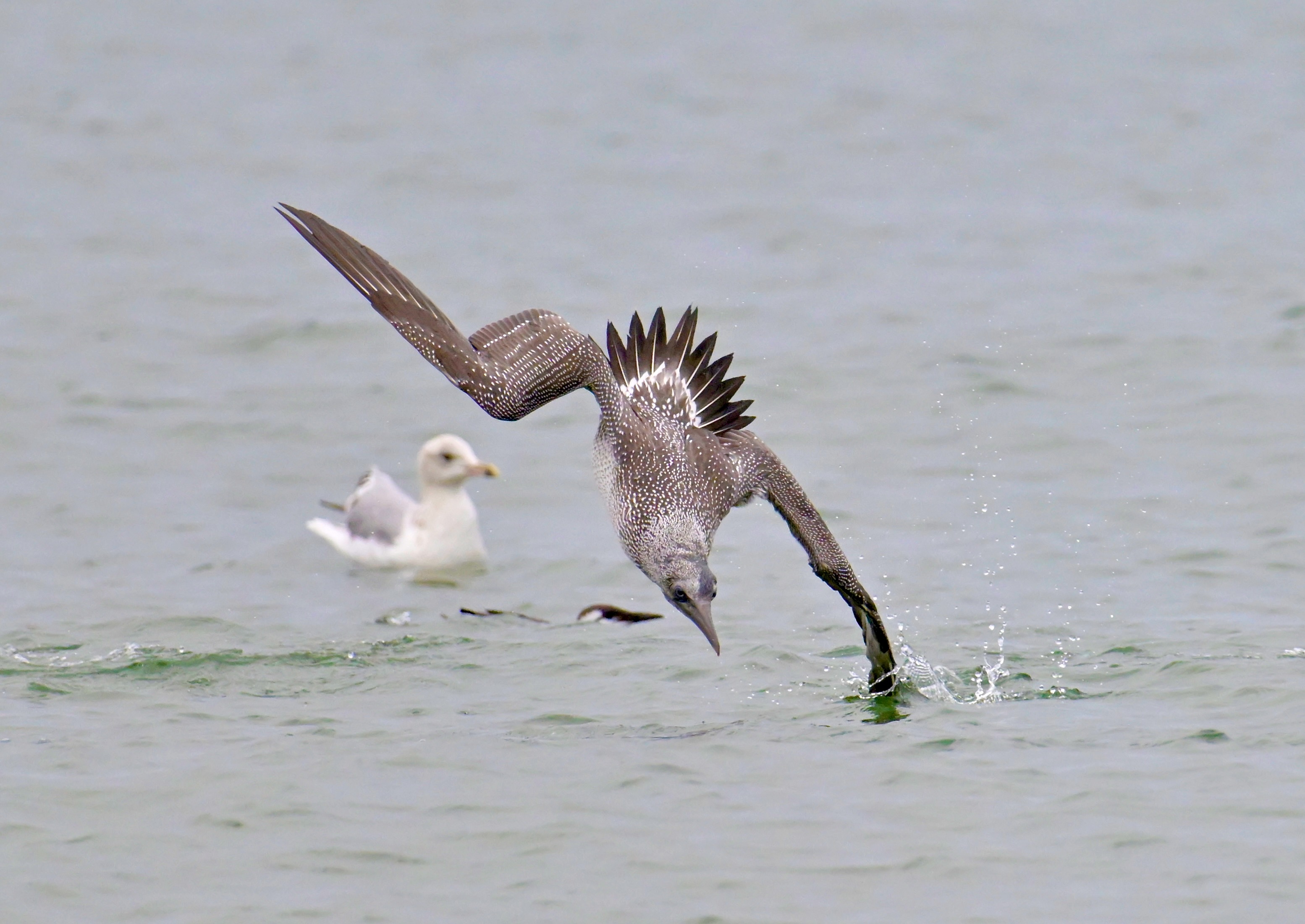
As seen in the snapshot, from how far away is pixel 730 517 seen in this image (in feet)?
40.8

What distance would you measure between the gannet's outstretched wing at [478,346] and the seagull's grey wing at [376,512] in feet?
13.4

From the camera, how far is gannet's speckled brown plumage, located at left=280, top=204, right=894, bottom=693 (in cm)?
802

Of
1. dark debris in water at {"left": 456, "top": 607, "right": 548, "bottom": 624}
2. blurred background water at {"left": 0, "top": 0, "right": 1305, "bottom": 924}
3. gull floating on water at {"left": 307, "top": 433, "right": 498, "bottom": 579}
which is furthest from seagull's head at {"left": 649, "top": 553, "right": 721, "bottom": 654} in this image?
gull floating on water at {"left": 307, "top": 433, "right": 498, "bottom": 579}

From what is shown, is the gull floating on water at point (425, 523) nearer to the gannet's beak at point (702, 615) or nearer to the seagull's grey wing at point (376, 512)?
the seagull's grey wing at point (376, 512)

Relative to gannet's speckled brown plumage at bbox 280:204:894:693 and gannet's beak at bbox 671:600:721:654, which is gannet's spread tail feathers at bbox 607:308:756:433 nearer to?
gannet's speckled brown plumage at bbox 280:204:894:693

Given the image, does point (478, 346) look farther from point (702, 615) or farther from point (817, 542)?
point (817, 542)

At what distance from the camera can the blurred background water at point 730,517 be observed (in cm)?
686

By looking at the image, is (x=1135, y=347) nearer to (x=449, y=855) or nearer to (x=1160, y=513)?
(x=1160, y=513)

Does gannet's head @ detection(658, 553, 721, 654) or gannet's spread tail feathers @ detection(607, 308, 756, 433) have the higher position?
gannet's spread tail feathers @ detection(607, 308, 756, 433)

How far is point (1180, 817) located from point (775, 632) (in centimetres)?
313

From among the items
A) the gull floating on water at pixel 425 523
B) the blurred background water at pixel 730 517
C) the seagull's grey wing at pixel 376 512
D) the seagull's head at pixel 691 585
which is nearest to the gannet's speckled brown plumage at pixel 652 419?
the seagull's head at pixel 691 585

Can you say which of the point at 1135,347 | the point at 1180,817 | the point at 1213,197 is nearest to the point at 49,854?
the point at 1180,817

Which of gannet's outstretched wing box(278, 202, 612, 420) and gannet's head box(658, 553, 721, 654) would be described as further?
gannet's outstretched wing box(278, 202, 612, 420)

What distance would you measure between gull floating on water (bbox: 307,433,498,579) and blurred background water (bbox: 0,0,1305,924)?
29 centimetres
